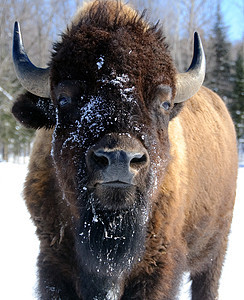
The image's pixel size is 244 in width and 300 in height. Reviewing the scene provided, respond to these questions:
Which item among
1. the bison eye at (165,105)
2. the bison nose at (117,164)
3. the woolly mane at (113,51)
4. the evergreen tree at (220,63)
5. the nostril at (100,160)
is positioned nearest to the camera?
the bison nose at (117,164)

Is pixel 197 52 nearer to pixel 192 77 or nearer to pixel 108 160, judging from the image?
pixel 192 77

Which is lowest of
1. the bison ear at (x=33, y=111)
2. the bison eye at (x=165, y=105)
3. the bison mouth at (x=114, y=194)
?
the bison mouth at (x=114, y=194)

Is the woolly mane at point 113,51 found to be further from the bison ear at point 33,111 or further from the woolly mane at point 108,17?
the bison ear at point 33,111

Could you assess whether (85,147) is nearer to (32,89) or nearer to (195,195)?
(32,89)

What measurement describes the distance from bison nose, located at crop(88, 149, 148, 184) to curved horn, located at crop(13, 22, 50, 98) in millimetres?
1067

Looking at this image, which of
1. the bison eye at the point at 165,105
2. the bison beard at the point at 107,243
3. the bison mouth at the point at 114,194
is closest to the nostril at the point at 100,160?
the bison mouth at the point at 114,194

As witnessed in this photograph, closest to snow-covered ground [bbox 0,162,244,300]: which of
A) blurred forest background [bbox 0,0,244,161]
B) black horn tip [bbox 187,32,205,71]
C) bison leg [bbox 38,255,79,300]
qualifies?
bison leg [bbox 38,255,79,300]

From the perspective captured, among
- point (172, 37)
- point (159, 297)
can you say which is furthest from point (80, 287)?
point (172, 37)

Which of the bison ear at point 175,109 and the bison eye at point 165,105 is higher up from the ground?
the bison eye at point 165,105

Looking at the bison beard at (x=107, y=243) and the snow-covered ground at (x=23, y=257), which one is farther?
the snow-covered ground at (x=23, y=257)

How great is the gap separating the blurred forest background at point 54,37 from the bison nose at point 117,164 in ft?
58.3

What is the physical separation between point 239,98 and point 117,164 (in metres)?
37.8

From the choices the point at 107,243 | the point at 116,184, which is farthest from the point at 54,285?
the point at 116,184

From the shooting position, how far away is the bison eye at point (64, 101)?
120 inches
